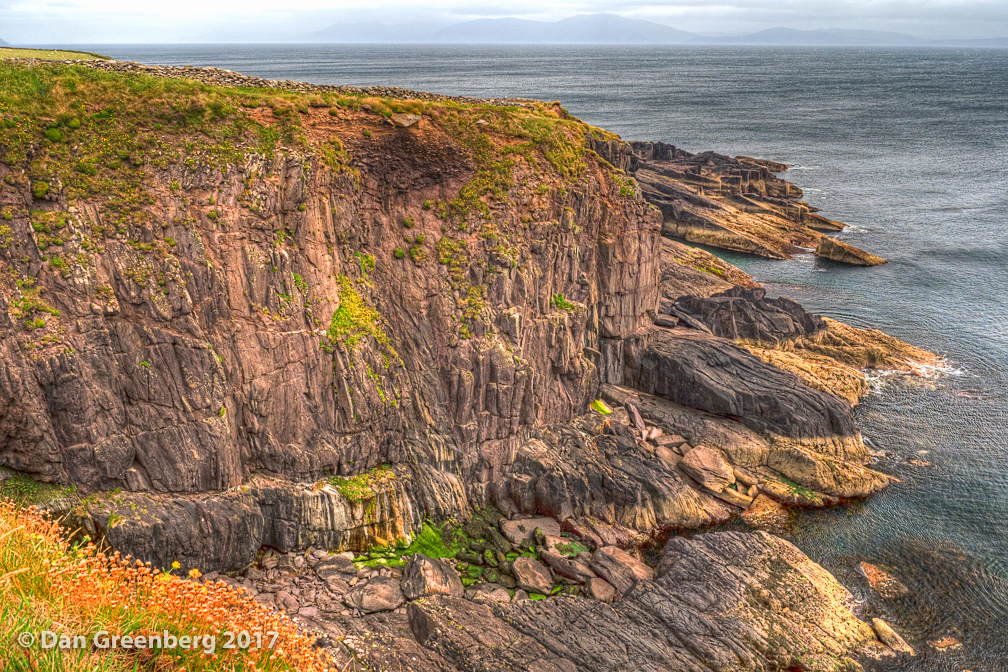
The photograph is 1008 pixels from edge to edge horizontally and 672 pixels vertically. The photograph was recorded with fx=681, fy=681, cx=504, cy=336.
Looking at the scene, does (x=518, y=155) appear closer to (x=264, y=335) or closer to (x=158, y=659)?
(x=264, y=335)

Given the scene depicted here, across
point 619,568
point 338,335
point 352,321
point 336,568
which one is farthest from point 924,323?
point 336,568

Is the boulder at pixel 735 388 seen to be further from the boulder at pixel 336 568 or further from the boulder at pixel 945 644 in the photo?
the boulder at pixel 336 568

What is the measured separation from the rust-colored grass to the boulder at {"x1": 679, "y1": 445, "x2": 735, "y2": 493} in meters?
27.3

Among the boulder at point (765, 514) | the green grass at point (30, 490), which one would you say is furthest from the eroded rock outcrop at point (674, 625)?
the green grass at point (30, 490)

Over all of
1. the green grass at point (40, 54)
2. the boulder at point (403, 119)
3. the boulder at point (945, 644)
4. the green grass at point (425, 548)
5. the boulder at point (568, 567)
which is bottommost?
the boulder at point (945, 644)

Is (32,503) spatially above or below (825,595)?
above

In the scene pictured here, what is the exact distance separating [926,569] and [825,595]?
7.01m

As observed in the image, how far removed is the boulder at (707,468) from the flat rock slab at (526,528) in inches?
347

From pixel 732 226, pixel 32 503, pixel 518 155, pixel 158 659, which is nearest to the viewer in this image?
pixel 158 659

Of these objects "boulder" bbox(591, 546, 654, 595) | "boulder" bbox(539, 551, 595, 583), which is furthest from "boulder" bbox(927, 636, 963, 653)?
"boulder" bbox(539, 551, 595, 583)

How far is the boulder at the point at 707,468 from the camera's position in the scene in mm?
36750

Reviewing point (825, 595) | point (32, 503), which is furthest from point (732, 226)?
point (32, 503)

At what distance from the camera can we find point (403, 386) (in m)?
32.1

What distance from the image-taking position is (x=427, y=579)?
1067 inches
